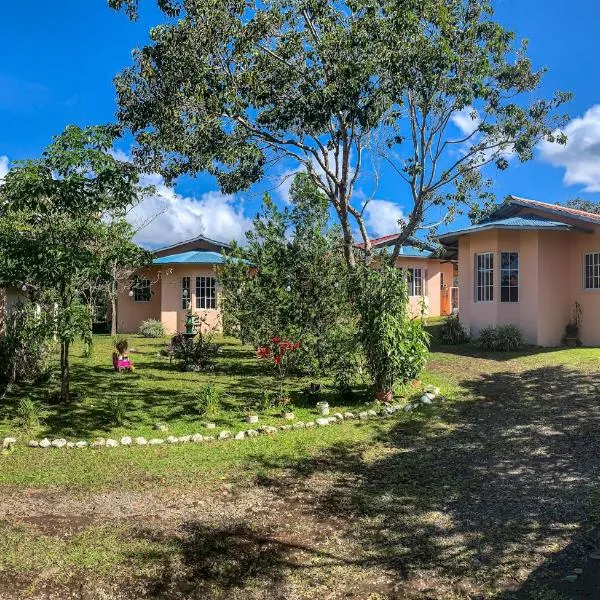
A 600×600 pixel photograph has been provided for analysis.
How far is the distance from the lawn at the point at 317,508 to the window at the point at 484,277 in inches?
299

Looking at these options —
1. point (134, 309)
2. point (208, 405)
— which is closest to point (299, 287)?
point (208, 405)

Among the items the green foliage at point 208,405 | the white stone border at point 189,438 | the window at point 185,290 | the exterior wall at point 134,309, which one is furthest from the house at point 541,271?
the exterior wall at point 134,309

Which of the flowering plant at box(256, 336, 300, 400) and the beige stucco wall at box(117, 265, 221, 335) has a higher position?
the beige stucco wall at box(117, 265, 221, 335)

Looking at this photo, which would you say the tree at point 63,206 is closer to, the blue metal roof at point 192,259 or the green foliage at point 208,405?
the green foliage at point 208,405

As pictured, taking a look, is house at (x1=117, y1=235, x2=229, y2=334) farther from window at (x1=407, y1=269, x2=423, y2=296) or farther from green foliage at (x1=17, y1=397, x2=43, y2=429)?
green foliage at (x1=17, y1=397, x2=43, y2=429)

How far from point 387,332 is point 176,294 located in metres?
15.9

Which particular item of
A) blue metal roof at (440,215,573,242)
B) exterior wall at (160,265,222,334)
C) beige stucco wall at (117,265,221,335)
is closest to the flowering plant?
blue metal roof at (440,215,573,242)

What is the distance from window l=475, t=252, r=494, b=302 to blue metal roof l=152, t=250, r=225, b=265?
9.62 metres

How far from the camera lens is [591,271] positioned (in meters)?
15.4

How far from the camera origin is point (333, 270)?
11023mm

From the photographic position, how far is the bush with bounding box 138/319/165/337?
22.4 m

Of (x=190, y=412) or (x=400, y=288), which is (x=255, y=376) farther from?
(x=400, y=288)

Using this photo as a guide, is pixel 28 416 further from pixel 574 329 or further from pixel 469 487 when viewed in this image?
pixel 574 329

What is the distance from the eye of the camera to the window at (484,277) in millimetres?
16562
